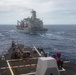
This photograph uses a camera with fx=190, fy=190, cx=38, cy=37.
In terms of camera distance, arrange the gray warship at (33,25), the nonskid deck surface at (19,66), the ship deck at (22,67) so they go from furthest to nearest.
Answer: the gray warship at (33,25), the nonskid deck surface at (19,66), the ship deck at (22,67)

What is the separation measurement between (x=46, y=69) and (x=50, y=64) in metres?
0.68

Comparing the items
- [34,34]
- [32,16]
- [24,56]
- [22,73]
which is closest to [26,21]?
[32,16]

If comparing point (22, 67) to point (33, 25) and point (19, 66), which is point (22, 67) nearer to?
point (19, 66)

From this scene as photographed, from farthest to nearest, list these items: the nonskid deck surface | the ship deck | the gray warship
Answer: the gray warship < the nonskid deck surface < the ship deck

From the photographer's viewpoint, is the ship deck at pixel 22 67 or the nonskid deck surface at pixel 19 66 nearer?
the ship deck at pixel 22 67

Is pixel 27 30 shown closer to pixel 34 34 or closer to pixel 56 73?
pixel 34 34

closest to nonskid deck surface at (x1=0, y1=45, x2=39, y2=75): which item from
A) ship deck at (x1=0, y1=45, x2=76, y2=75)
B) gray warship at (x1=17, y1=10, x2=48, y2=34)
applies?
ship deck at (x1=0, y1=45, x2=76, y2=75)

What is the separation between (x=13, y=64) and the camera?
106 ft

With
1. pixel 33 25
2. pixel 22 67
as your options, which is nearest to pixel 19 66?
pixel 22 67

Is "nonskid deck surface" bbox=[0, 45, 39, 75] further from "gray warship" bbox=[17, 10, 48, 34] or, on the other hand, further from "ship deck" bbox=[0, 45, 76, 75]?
"gray warship" bbox=[17, 10, 48, 34]

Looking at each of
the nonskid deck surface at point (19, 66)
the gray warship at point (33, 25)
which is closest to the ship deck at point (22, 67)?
the nonskid deck surface at point (19, 66)

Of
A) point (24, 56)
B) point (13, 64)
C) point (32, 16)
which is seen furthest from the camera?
point (32, 16)

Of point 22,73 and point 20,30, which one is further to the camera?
point 20,30

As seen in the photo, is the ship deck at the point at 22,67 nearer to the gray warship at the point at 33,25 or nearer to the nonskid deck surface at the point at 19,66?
Result: the nonskid deck surface at the point at 19,66
